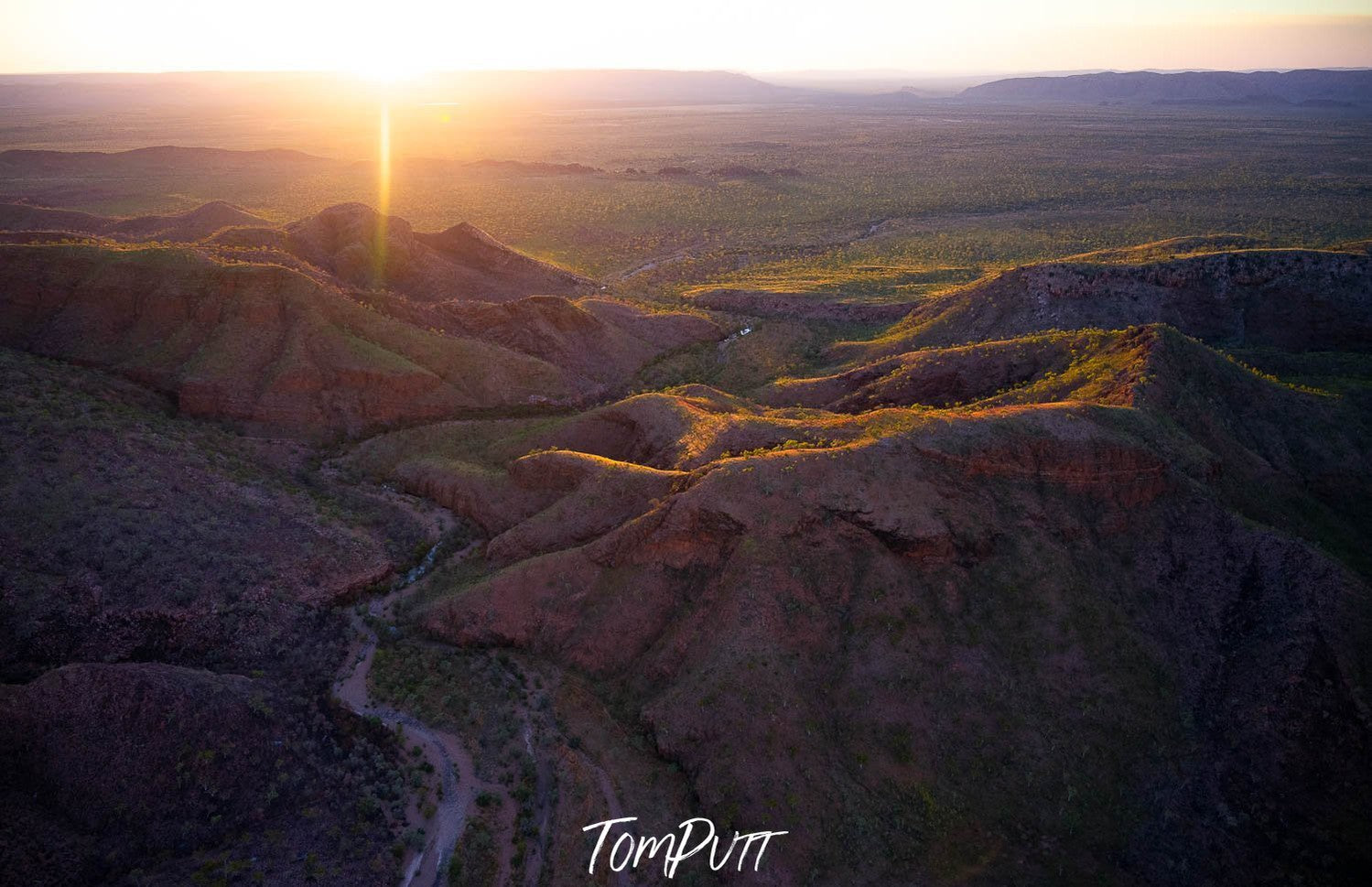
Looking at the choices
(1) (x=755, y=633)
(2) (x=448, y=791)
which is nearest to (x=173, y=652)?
(2) (x=448, y=791)

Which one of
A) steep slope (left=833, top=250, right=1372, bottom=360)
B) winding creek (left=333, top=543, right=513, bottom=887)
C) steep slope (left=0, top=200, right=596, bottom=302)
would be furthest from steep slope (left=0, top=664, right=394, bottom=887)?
steep slope (left=0, top=200, right=596, bottom=302)

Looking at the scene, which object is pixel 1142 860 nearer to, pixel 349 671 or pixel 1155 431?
pixel 1155 431

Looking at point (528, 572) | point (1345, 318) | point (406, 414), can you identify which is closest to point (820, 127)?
point (1345, 318)

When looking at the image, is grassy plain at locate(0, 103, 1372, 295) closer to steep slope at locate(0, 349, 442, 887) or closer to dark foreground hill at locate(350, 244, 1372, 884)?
dark foreground hill at locate(350, 244, 1372, 884)

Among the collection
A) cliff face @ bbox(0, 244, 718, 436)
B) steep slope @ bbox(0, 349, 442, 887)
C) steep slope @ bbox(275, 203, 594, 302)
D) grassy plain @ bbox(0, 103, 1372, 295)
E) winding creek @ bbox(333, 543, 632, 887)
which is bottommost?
winding creek @ bbox(333, 543, 632, 887)

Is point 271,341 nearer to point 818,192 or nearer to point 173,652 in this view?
point 173,652

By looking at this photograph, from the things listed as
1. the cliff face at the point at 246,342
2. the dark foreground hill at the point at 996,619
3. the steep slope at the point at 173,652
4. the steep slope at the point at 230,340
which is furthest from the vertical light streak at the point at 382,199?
the dark foreground hill at the point at 996,619
